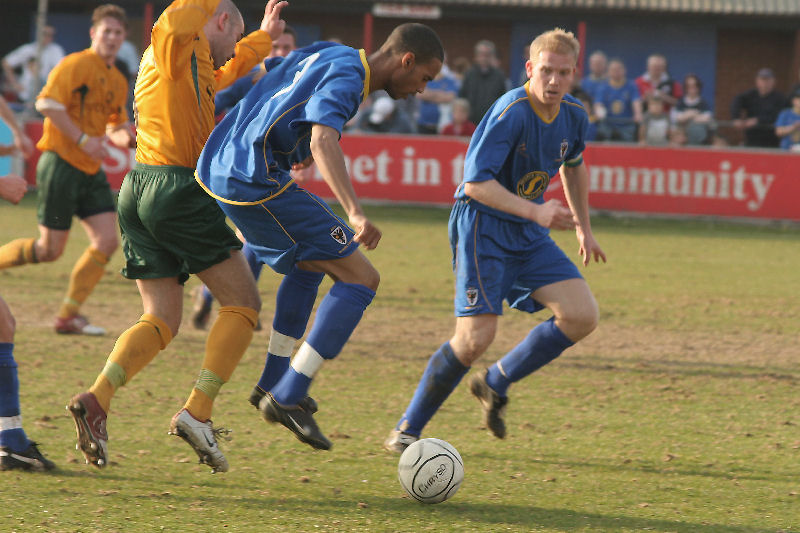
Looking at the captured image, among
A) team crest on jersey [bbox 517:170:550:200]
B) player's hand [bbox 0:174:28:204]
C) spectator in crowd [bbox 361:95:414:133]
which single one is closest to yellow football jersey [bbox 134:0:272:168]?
player's hand [bbox 0:174:28:204]

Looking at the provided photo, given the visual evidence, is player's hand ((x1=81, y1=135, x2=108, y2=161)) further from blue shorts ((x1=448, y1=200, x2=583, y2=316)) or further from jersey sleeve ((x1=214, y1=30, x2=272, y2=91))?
blue shorts ((x1=448, y1=200, x2=583, y2=316))

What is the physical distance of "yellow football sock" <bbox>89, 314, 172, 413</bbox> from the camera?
4590mm

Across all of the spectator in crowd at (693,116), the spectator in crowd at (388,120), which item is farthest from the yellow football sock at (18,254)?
the spectator in crowd at (693,116)

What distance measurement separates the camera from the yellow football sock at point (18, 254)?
7.94m

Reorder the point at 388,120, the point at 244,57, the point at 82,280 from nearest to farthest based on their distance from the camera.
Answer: the point at 244,57, the point at 82,280, the point at 388,120

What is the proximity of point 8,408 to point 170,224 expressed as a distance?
102cm

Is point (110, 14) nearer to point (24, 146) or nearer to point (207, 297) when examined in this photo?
point (24, 146)

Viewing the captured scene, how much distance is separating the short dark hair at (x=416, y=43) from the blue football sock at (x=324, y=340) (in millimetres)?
1018

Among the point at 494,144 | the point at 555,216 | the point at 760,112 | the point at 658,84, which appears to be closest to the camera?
the point at 555,216

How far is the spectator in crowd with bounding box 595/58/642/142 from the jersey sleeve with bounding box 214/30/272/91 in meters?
11.4

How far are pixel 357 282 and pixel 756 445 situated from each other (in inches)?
85.9

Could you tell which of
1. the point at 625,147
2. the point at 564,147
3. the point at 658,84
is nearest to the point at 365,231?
the point at 564,147

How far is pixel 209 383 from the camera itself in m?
4.65

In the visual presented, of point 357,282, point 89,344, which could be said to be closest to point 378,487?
point 357,282
